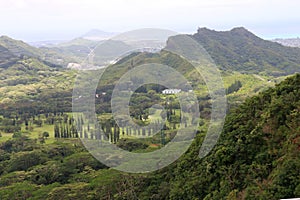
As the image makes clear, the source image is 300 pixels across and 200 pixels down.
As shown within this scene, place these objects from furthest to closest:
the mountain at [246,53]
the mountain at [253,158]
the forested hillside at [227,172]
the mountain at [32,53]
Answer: the mountain at [32,53] < the mountain at [246,53] < the forested hillside at [227,172] < the mountain at [253,158]

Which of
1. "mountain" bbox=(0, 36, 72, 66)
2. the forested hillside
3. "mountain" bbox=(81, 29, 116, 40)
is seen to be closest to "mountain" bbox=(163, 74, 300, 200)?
the forested hillside

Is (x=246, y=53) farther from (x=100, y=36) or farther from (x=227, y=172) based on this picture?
(x=227, y=172)

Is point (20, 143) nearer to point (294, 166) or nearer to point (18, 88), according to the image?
point (294, 166)

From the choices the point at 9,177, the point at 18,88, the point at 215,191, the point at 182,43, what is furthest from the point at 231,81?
the point at 215,191

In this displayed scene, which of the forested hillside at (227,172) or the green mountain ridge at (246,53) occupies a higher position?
the green mountain ridge at (246,53)

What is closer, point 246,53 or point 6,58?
point 246,53

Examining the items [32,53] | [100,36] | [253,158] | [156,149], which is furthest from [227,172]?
[32,53]

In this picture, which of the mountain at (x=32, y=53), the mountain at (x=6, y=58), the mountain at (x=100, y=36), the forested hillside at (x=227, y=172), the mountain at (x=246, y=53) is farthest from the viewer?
the mountain at (x=32, y=53)

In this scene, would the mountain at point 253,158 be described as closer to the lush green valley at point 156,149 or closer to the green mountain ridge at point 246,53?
the lush green valley at point 156,149

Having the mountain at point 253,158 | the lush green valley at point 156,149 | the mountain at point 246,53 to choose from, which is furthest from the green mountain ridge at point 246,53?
the mountain at point 253,158
